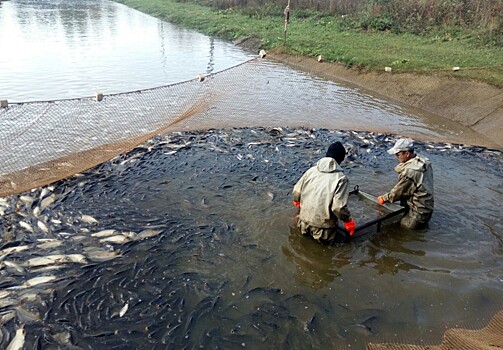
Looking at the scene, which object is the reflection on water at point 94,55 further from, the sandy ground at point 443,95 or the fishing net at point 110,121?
the sandy ground at point 443,95

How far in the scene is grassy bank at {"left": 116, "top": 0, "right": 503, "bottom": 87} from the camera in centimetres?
A: 1521

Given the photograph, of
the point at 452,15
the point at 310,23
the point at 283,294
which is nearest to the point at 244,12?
the point at 310,23

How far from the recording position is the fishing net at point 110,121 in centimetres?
856

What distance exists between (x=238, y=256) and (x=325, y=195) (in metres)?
1.58

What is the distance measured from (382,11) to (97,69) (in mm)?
16953

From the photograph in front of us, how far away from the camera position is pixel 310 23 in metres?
26.4

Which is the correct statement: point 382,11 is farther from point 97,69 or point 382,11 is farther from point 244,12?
point 97,69

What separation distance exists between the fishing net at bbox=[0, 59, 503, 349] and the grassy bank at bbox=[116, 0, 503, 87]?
522cm

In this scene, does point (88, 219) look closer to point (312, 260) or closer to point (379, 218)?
point (312, 260)

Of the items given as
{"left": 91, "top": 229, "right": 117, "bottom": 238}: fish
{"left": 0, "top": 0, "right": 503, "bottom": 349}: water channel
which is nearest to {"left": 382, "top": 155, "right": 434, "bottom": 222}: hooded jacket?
{"left": 0, "top": 0, "right": 503, "bottom": 349}: water channel

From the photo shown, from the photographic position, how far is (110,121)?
11328mm

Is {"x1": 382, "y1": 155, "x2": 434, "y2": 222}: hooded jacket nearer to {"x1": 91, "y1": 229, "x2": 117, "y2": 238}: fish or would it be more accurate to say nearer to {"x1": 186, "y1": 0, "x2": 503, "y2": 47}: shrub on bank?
{"x1": 91, "y1": 229, "x2": 117, "y2": 238}: fish

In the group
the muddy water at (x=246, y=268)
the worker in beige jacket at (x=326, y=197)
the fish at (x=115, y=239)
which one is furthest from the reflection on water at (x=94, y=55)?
the worker in beige jacket at (x=326, y=197)

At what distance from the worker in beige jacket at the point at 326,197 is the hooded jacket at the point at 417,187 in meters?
1.17
